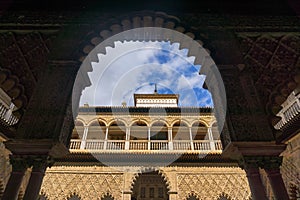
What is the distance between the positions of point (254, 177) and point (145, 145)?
937 centimetres

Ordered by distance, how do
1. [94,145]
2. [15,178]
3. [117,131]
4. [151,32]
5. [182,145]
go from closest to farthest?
[15,178]
[151,32]
[94,145]
[182,145]
[117,131]

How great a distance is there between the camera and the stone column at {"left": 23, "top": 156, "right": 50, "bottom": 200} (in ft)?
8.83

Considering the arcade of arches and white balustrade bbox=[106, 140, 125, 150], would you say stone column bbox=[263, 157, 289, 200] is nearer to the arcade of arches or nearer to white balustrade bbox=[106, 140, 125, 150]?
the arcade of arches

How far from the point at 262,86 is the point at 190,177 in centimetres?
831

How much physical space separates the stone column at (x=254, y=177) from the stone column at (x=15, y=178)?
3.04m

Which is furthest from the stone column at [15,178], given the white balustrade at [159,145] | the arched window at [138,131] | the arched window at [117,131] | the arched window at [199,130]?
the arched window at [199,130]

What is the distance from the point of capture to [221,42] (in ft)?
12.0

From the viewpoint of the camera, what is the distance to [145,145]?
12.0 m

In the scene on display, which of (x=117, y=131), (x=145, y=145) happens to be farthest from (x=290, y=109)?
(x=117, y=131)

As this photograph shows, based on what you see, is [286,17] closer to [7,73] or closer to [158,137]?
[7,73]

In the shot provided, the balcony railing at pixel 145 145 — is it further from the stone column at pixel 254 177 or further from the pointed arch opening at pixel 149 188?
the stone column at pixel 254 177

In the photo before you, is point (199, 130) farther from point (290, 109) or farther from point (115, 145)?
point (290, 109)

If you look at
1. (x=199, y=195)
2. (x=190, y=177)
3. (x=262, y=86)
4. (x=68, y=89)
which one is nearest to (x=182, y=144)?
(x=190, y=177)

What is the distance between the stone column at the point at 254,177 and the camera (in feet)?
8.96
